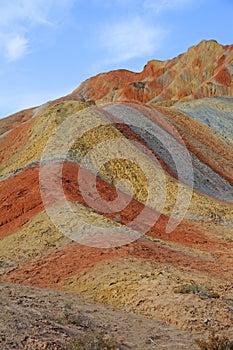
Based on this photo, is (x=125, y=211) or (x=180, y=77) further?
(x=180, y=77)

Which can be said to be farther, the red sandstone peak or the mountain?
the red sandstone peak

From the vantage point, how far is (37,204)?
69.3 ft

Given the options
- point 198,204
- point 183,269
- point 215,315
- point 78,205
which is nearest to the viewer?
point 215,315

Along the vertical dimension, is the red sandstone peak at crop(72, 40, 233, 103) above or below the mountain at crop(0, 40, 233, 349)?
above

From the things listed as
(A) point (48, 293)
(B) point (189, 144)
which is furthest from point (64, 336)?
(B) point (189, 144)

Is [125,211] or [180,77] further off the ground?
[180,77]

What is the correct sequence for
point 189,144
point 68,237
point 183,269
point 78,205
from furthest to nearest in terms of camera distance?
point 189,144 < point 78,205 < point 68,237 < point 183,269

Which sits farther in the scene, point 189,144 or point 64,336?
point 189,144

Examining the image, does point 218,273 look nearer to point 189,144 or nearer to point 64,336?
point 64,336

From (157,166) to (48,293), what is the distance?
19067 mm

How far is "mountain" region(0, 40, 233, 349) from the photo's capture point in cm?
1284

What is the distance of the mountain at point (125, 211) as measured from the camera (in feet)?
42.1

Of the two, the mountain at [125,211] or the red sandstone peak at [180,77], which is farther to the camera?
the red sandstone peak at [180,77]

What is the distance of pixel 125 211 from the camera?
2266cm
